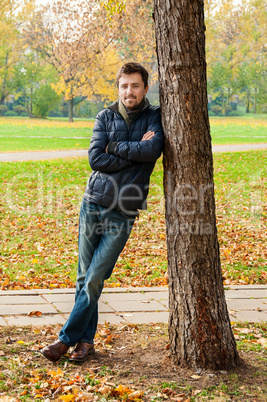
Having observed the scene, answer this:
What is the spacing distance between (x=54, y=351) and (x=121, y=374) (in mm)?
516

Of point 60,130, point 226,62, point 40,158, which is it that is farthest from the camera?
point 226,62

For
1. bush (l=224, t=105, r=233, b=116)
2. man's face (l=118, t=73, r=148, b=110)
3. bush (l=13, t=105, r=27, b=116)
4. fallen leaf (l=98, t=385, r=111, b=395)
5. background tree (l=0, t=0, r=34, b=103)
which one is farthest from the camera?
bush (l=13, t=105, r=27, b=116)

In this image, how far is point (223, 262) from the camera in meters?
7.18

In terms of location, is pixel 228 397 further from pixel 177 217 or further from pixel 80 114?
pixel 80 114

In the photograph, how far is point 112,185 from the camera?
358cm

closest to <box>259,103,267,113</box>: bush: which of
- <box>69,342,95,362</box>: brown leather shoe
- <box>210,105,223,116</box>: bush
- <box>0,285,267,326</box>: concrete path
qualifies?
<box>210,105,223,116</box>: bush

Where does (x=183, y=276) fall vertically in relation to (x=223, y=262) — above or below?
above

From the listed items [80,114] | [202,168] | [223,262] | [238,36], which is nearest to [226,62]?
[238,36]

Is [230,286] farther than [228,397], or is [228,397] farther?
[230,286]

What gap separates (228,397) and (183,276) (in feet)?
2.76

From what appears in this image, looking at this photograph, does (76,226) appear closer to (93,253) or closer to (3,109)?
(93,253)

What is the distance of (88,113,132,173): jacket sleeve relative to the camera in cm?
355

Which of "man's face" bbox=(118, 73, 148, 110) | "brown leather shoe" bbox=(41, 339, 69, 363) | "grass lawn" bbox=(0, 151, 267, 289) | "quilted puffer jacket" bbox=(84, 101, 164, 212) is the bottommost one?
"grass lawn" bbox=(0, 151, 267, 289)

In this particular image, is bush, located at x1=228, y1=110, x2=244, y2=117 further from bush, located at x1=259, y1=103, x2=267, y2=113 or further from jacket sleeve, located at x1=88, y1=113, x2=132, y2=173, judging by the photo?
jacket sleeve, located at x1=88, y1=113, x2=132, y2=173
